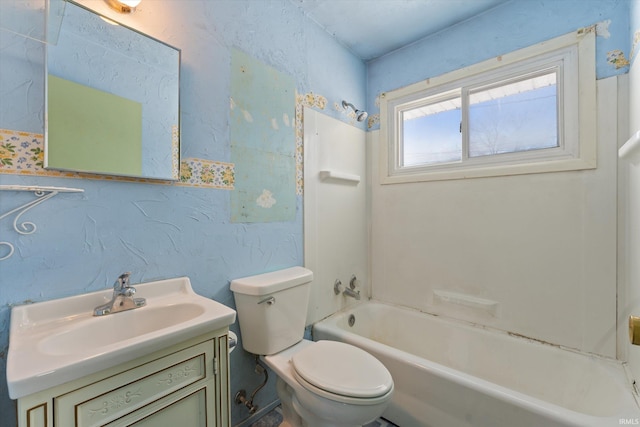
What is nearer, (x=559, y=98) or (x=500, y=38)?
(x=559, y=98)

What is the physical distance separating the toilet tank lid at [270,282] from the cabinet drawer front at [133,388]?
42cm

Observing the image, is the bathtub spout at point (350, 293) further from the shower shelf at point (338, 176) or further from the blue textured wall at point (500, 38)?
the blue textured wall at point (500, 38)

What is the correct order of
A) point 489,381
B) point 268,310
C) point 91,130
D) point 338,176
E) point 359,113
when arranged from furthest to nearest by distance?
1. point 359,113
2. point 338,176
3. point 489,381
4. point 268,310
5. point 91,130

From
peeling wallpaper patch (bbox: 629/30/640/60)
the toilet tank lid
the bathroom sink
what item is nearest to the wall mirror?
the bathroom sink

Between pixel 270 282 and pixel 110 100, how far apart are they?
1.01 m

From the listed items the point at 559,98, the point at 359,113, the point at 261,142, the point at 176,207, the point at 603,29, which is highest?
the point at 603,29

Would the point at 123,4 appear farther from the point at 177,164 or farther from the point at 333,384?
the point at 333,384

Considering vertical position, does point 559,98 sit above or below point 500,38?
below

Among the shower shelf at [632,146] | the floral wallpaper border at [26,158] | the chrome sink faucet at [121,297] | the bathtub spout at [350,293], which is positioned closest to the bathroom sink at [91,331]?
the chrome sink faucet at [121,297]

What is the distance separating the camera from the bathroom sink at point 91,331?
619 mm

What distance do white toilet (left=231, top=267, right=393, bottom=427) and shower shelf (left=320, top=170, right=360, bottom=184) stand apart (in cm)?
68

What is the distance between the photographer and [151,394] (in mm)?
784

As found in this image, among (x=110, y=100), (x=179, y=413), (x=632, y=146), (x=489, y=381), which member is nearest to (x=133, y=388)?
(x=179, y=413)

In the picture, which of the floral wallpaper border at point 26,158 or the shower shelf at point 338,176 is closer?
the floral wallpaper border at point 26,158
